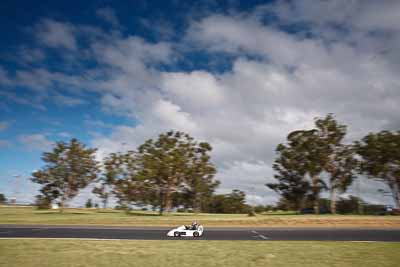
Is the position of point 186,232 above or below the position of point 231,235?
above

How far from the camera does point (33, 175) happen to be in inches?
2756

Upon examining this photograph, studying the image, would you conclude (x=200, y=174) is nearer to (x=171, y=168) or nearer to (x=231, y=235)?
(x=171, y=168)

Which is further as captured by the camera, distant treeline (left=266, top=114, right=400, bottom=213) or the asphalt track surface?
distant treeline (left=266, top=114, right=400, bottom=213)

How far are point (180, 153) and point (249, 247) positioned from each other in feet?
163

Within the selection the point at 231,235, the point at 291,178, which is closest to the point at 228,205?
the point at 291,178

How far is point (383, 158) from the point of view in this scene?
66.3 meters

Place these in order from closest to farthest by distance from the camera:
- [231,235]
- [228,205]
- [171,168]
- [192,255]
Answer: [192,255], [231,235], [171,168], [228,205]

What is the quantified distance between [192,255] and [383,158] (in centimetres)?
6330

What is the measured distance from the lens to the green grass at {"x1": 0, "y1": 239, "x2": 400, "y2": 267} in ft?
41.3

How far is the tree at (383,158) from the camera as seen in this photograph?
65562mm

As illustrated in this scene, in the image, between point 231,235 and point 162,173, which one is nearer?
point 231,235

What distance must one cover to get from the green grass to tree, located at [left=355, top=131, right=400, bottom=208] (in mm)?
55633

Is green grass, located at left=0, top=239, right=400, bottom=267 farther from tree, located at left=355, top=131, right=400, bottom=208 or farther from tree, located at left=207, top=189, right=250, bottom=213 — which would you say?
tree, located at left=207, top=189, right=250, bottom=213


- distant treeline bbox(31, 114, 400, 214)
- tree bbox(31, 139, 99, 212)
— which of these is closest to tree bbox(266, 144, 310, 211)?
distant treeline bbox(31, 114, 400, 214)
